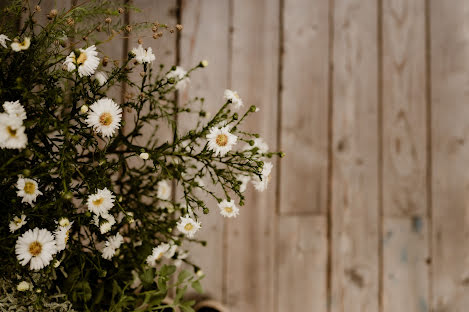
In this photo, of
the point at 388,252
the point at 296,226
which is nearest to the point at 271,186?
the point at 296,226

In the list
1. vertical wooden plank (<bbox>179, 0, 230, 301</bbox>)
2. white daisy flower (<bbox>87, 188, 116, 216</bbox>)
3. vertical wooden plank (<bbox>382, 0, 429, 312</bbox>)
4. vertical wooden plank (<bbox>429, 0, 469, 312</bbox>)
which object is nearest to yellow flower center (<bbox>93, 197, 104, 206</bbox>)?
white daisy flower (<bbox>87, 188, 116, 216</bbox>)

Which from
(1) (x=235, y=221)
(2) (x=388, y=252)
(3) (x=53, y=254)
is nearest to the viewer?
(3) (x=53, y=254)

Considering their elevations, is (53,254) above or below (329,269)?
above

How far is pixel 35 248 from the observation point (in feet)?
1.86

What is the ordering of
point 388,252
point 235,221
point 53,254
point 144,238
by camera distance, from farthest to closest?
point 388,252, point 235,221, point 144,238, point 53,254

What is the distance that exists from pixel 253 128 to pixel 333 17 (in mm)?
401

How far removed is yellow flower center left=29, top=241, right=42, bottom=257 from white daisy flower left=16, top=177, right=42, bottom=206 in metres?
0.05

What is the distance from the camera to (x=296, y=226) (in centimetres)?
122

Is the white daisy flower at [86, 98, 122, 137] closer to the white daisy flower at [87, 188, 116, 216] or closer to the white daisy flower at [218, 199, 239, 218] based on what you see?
the white daisy flower at [87, 188, 116, 216]

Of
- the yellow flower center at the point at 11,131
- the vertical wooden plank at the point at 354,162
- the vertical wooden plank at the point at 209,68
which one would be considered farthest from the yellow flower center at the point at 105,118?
the vertical wooden plank at the point at 354,162

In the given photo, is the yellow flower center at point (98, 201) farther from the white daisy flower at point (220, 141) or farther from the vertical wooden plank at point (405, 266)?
the vertical wooden plank at point (405, 266)

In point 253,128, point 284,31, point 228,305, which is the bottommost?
point 228,305

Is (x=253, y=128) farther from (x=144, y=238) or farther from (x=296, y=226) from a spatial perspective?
(x=144, y=238)

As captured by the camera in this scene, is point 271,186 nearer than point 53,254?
No
